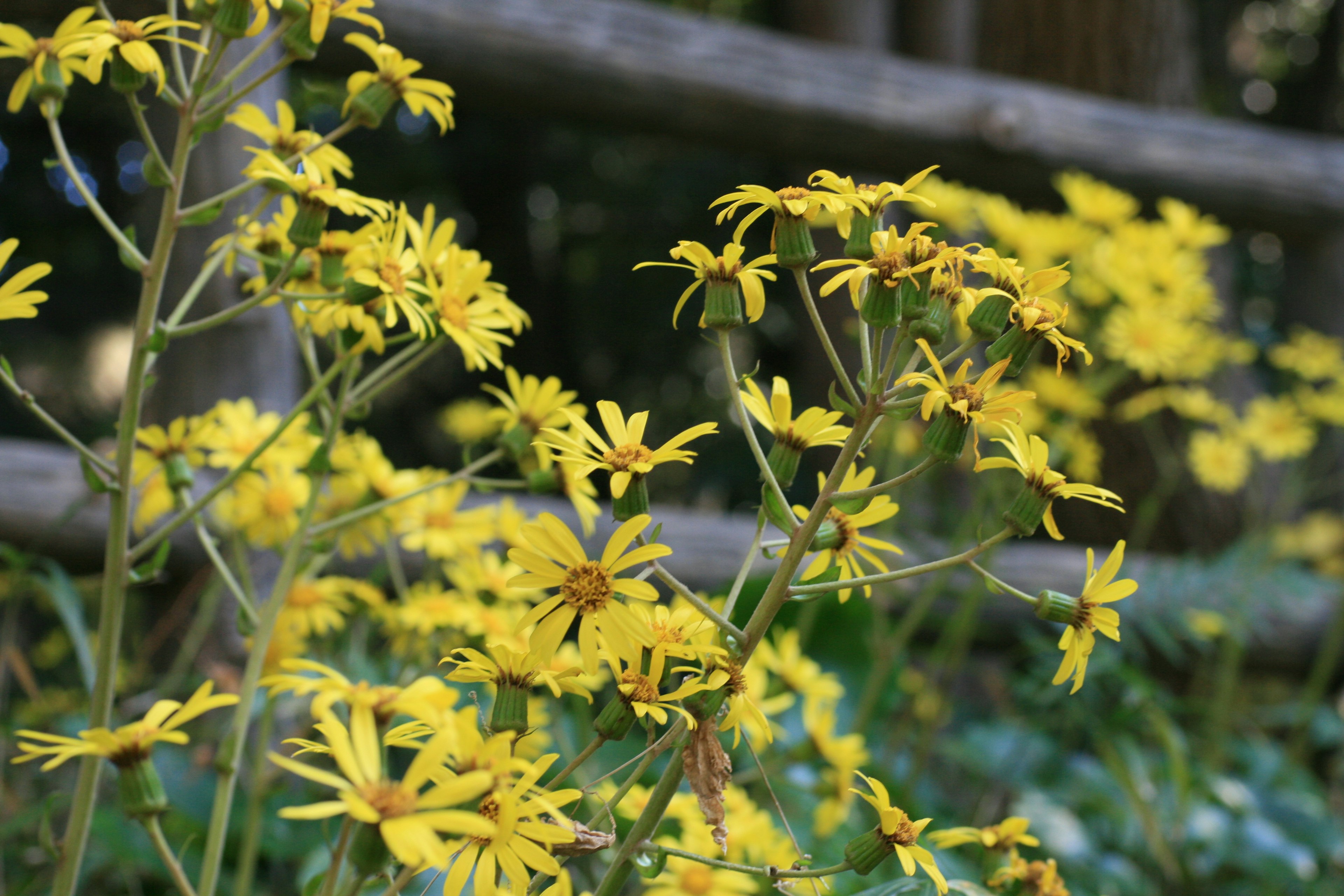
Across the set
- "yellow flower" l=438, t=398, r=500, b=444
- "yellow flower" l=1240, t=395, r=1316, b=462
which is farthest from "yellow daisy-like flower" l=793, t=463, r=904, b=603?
"yellow flower" l=438, t=398, r=500, b=444

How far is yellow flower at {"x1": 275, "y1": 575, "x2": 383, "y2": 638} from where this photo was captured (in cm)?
61

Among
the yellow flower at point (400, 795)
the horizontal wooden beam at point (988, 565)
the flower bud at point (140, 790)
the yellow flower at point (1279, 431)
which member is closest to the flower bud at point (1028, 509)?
the yellow flower at point (400, 795)

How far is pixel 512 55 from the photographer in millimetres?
1107

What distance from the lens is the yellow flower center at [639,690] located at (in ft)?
1.02

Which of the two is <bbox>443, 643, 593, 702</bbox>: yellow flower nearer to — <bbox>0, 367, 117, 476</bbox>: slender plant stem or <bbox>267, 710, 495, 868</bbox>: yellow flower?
<bbox>267, 710, 495, 868</bbox>: yellow flower

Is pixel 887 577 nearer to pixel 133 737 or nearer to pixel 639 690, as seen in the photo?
pixel 639 690

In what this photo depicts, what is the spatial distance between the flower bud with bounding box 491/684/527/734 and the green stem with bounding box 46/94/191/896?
0.60 feet

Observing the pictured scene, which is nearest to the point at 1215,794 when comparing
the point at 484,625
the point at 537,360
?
the point at 484,625

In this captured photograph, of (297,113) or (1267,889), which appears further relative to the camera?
(1267,889)

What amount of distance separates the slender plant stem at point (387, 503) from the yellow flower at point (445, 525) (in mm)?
77

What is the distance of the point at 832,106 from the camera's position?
4.18 ft

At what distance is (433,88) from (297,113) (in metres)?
0.08

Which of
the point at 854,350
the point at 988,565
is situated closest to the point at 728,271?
the point at 988,565

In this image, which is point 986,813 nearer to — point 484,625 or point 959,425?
point 484,625
